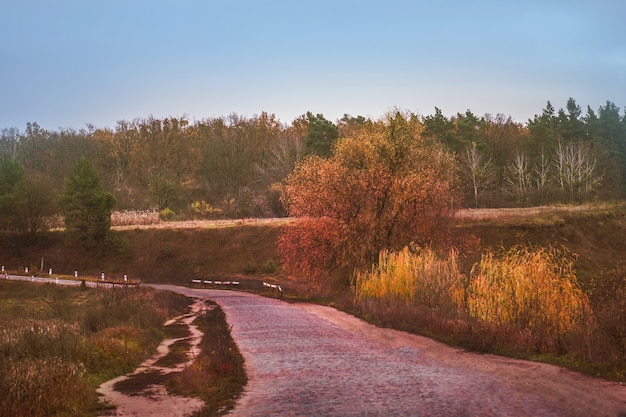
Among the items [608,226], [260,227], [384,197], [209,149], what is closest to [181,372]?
[384,197]

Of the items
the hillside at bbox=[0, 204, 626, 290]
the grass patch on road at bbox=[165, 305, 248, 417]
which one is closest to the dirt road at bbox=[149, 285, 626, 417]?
the grass patch on road at bbox=[165, 305, 248, 417]

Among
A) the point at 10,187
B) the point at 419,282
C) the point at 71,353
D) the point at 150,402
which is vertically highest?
the point at 10,187

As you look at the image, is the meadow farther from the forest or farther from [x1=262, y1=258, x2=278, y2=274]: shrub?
the forest

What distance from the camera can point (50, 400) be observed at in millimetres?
13055

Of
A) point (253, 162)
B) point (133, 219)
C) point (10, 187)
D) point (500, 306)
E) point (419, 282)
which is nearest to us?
point (500, 306)

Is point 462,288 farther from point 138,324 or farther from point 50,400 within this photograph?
point 50,400

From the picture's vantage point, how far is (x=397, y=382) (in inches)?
606

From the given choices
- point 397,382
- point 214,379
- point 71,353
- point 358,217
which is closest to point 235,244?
point 358,217

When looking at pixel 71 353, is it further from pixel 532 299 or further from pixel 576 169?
pixel 576 169

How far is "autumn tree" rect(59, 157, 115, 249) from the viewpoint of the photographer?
6731 cm

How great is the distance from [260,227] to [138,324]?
43.1 m

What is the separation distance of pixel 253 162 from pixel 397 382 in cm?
9306

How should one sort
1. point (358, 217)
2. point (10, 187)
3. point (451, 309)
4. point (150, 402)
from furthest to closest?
point (10, 187) → point (358, 217) → point (451, 309) → point (150, 402)

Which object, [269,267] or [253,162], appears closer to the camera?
[269,267]
